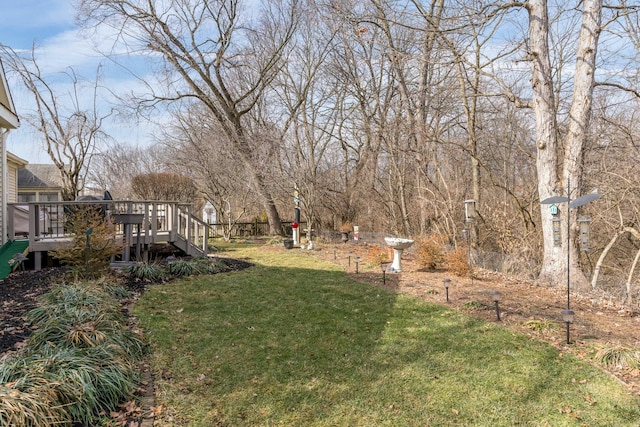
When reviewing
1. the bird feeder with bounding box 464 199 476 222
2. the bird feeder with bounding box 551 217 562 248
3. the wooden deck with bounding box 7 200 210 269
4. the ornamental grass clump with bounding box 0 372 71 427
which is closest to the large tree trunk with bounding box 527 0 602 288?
the bird feeder with bounding box 551 217 562 248

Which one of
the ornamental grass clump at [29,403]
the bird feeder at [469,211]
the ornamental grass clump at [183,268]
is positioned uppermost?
the bird feeder at [469,211]

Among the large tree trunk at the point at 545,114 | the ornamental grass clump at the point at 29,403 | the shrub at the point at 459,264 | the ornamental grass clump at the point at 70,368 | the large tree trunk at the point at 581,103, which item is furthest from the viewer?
the shrub at the point at 459,264

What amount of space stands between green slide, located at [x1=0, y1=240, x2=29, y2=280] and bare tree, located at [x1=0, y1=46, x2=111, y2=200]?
36.1 feet

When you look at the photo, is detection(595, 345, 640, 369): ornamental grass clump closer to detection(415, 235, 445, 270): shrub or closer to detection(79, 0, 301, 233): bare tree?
detection(415, 235, 445, 270): shrub

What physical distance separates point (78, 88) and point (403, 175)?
54.7ft

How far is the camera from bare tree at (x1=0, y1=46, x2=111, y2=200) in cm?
1752

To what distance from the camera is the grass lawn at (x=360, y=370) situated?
300 centimetres

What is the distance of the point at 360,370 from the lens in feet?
12.3

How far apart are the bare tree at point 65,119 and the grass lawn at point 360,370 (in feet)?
52.5

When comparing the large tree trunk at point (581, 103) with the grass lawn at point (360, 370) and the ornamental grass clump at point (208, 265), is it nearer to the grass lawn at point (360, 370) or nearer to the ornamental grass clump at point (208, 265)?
the grass lawn at point (360, 370)

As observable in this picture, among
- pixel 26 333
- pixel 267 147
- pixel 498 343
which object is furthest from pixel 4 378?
pixel 267 147

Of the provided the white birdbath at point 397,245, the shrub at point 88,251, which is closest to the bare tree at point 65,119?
the shrub at point 88,251

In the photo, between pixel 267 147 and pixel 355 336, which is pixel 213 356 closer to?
pixel 355 336

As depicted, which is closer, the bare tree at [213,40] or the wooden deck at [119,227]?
the wooden deck at [119,227]
